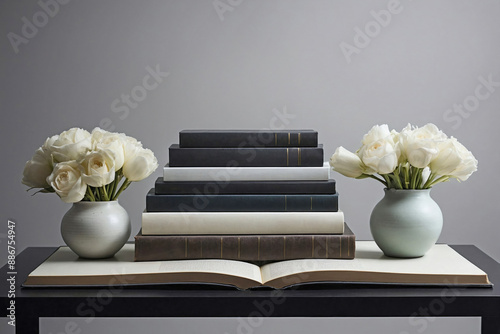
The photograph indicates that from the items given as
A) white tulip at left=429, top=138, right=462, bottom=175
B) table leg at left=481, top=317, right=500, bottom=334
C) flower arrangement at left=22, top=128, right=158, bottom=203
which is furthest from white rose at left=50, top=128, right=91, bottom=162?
table leg at left=481, top=317, right=500, bottom=334

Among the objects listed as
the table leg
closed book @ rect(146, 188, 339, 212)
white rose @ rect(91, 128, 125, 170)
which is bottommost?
the table leg

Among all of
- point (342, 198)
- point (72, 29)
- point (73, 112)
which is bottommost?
point (342, 198)

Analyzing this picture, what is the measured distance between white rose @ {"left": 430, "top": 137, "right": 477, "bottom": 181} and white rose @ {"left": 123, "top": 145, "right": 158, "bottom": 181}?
535 mm

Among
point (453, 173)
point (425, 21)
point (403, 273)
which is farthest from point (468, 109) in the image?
point (403, 273)

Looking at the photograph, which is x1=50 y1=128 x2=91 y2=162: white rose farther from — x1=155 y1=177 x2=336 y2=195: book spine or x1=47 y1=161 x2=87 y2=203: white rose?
x1=155 y1=177 x2=336 y2=195: book spine

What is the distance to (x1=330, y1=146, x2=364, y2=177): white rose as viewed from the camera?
1246 millimetres

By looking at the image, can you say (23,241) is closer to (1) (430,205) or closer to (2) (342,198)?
(2) (342,198)

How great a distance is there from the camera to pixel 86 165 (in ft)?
3.91

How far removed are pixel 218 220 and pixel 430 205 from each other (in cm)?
41

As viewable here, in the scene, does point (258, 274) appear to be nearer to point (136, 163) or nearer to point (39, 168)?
point (136, 163)

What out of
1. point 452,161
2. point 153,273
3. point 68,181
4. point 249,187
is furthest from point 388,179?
point 68,181

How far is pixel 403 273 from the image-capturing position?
1127mm

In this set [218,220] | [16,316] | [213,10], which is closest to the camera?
[16,316]

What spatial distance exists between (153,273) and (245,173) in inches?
10.6
